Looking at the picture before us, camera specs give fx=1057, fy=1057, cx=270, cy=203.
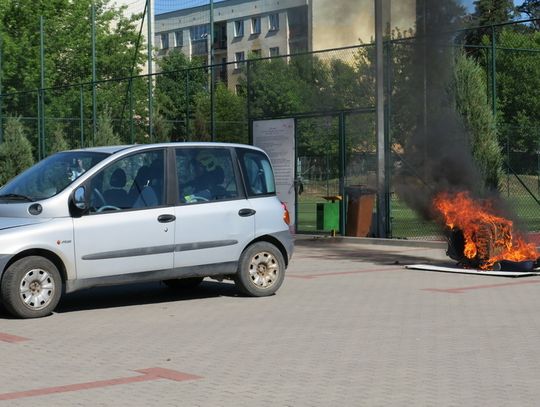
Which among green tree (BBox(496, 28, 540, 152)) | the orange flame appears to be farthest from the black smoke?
green tree (BBox(496, 28, 540, 152))

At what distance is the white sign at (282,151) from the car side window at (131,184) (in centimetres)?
1122

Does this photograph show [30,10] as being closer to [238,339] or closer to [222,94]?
[222,94]

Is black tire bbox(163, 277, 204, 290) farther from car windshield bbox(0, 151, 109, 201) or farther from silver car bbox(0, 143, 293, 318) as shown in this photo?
car windshield bbox(0, 151, 109, 201)

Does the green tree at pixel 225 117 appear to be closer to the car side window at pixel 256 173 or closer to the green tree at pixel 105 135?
the green tree at pixel 105 135

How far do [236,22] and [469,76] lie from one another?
5633cm

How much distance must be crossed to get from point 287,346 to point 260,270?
11.7 feet

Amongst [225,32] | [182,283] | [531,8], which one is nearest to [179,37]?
[225,32]

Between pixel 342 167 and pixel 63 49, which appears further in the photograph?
pixel 63 49

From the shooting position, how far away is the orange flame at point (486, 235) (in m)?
15.3

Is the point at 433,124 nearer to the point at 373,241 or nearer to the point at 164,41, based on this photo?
the point at 373,241

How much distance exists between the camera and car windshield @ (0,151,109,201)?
1125 cm

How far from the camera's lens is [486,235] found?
1530cm

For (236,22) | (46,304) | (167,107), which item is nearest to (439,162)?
(46,304)

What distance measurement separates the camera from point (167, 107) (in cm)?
6344
